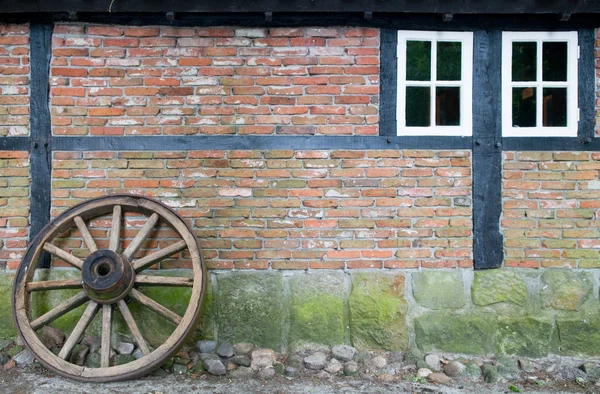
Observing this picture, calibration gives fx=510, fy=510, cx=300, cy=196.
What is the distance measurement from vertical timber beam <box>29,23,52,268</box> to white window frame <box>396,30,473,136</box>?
9.16 feet

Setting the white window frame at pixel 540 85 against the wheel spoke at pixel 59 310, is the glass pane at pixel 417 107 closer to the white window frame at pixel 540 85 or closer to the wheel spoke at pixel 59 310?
the white window frame at pixel 540 85

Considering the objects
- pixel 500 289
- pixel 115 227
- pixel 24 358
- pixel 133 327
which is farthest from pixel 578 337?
pixel 24 358

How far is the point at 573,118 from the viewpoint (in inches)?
163

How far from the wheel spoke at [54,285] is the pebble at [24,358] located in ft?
1.75

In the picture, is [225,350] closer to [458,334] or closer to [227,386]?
[227,386]

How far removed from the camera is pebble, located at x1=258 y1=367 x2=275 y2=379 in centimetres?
384

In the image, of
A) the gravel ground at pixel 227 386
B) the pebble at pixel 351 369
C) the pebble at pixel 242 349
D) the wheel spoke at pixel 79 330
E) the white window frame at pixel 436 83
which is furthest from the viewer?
the white window frame at pixel 436 83

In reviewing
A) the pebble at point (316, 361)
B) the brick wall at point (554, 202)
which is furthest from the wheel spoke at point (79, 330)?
the brick wall at point (554, 202)

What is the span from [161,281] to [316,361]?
133 centimetres

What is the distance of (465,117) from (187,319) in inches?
105

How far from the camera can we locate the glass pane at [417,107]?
13.6ft

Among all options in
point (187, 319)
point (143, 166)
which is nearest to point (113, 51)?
point (143, 166)

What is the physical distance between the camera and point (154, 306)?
3.76 meters

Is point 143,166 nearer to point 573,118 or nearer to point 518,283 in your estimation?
point 518,283
